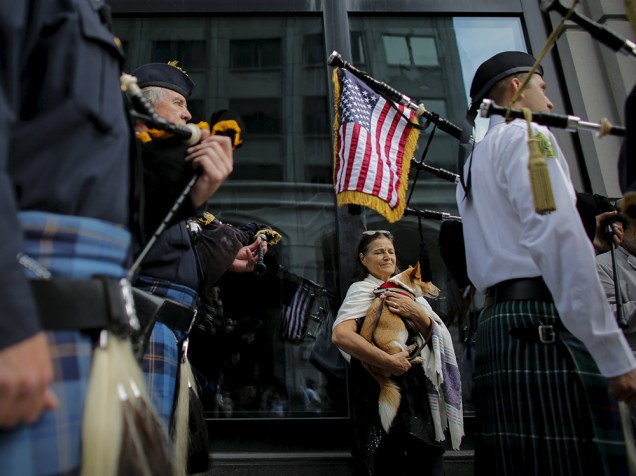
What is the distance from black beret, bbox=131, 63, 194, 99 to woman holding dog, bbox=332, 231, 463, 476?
1.77 metres

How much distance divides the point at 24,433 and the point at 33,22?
821 millimetres

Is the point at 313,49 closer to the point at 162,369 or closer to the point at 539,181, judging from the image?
the point at 539,181

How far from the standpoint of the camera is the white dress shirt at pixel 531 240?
1843mm

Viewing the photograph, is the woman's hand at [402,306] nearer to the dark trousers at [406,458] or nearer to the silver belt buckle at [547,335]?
the dark trousers at [406,458]

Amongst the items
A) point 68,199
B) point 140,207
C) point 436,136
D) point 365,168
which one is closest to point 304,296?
point 365,168

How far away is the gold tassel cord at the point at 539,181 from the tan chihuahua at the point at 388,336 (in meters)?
1.75

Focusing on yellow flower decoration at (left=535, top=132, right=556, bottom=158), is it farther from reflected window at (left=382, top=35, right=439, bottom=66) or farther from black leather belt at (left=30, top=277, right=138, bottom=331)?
reflected window at (left=382, top=35, right=439, bottom=66)

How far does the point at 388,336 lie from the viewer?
349 centimetres

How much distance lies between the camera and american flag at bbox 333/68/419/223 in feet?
12.1

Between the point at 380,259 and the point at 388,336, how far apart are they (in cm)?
62

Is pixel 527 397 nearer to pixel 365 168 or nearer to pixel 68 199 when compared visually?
pixel 68 199

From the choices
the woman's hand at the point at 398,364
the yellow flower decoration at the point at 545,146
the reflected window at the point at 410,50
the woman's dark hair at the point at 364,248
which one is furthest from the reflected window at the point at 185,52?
the yellow flower decoration at the point at 545,146

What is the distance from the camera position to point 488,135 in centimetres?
248

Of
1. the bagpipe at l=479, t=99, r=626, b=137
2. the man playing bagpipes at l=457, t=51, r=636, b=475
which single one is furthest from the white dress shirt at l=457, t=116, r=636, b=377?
the bagpipe at l=479, t=99, r=626, b=137
